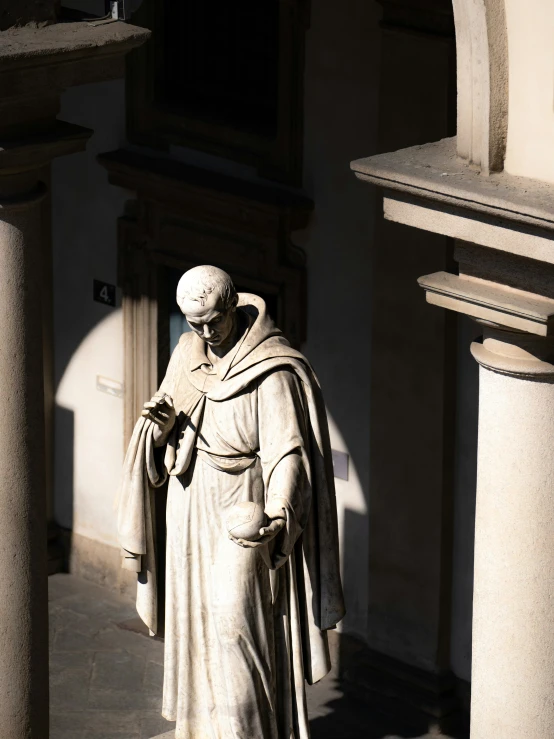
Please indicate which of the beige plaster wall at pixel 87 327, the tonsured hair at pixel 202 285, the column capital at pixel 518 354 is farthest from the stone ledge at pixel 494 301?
the beige plaster wall at pixel 87 327

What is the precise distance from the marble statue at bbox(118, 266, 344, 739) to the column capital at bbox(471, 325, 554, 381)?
0.97 metres

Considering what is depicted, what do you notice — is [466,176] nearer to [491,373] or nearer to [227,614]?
[491,373]

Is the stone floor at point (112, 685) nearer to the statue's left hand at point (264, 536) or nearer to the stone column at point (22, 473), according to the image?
the stone column at point (22, 473)

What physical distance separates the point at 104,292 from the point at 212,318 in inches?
210

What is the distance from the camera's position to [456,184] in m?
7.56

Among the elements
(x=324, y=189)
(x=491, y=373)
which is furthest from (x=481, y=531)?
(x=324, y=189)

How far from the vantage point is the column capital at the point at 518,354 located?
7738 millimetres

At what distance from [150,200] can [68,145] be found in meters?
3.89

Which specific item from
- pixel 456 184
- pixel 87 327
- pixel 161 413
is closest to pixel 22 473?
pixel 161 413

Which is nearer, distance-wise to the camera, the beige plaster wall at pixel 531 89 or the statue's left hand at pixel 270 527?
the beige plaster wall at pixel 531 89

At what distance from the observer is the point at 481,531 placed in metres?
8.12

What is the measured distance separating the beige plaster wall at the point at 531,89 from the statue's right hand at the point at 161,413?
1831 millimetres

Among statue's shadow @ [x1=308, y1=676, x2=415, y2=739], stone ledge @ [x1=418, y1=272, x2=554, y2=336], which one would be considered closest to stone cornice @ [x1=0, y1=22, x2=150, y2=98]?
stone ledge @ [x1=418, y1=272, x2=554, y2=336]

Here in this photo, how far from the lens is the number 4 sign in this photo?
1348 centimetres
